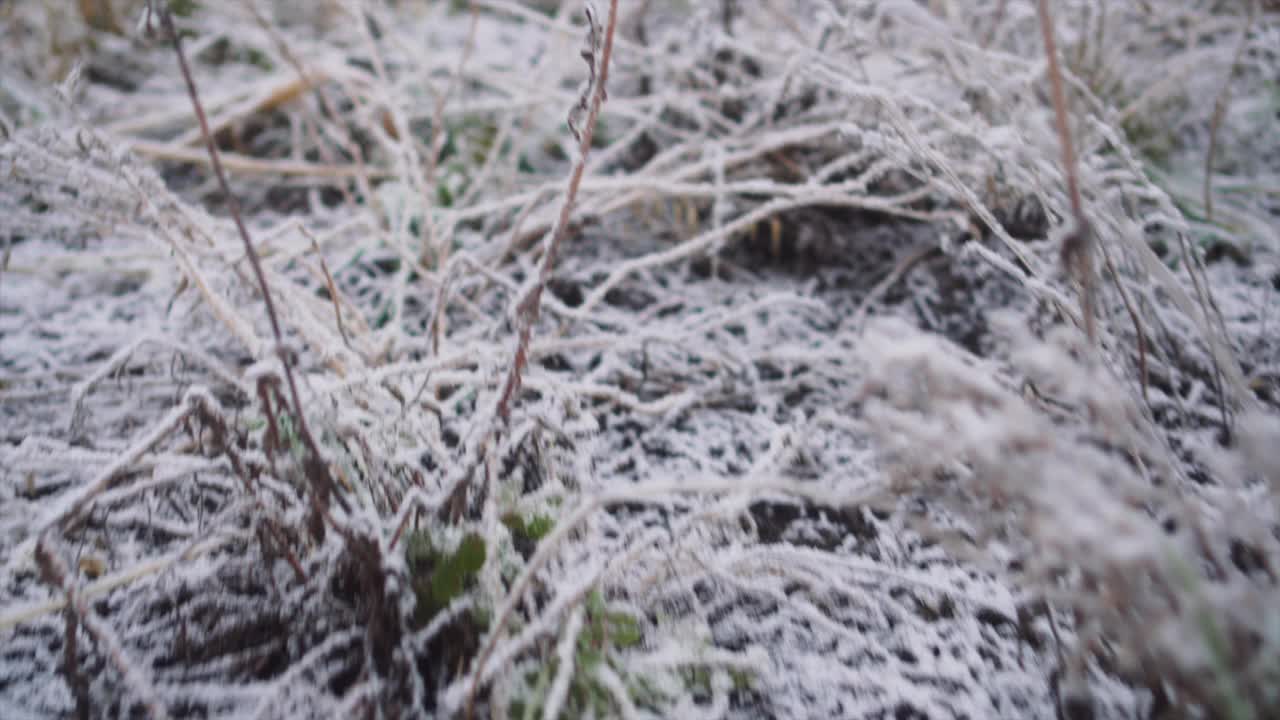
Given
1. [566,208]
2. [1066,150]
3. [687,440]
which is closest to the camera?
[1066,150]

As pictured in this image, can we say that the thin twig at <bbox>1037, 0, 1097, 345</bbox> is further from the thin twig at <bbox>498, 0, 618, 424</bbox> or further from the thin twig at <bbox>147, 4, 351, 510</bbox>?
the thin twig at <bbox>147, 4, 351, 510</bbox>

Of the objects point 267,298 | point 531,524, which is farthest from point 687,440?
point 267,298

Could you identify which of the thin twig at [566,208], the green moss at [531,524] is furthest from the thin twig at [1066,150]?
the green moss at [531,524]

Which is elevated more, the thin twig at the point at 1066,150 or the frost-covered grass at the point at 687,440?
the thin twig at the point at 1066,150

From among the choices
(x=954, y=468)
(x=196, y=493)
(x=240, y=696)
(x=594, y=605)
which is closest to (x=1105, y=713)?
(x=954, y=468)

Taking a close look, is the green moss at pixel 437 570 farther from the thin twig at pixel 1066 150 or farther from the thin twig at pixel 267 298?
the thin twig at pixel 1066 150

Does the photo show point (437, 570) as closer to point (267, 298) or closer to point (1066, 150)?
point (267, 298)

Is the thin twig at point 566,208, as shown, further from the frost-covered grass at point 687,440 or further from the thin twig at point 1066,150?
the thin twig at point 1066,150

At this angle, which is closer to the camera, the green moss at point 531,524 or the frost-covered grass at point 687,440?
the frost-covered grass at point 687,440

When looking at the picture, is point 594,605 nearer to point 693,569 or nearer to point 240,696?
point 693,569
